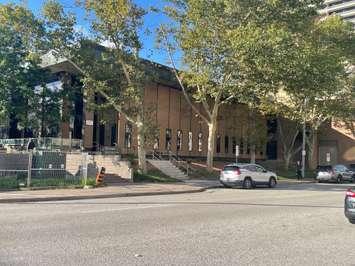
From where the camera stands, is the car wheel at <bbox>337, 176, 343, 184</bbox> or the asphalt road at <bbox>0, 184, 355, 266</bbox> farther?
the car wheel at <bbox>337, 176, 343, 184</bbox>

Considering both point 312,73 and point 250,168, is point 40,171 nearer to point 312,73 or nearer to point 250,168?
point 250,168

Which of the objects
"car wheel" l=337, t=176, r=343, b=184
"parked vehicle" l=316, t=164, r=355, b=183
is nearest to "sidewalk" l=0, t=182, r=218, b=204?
"parked vehicle" l=316, t=164, r=355, b=183

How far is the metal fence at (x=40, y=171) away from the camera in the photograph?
25625 mm

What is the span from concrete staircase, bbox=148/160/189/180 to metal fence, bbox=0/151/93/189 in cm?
809

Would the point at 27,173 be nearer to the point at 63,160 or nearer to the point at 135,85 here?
the point at 63,160

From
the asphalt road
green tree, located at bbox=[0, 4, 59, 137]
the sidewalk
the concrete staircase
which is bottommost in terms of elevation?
the asphalt road

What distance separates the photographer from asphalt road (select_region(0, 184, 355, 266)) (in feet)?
29.2

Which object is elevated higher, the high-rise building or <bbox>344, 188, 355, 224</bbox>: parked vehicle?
the high-rise building

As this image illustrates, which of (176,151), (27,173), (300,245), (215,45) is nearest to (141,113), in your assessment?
(215,45)

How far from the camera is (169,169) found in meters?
40.7

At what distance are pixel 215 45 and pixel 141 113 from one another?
6.54 m

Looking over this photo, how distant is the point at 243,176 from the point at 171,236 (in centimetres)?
2163

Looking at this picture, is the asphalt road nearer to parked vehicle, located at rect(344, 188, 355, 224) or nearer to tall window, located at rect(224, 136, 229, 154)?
parked vehicle, located at rect(344, 188, 355, 224)

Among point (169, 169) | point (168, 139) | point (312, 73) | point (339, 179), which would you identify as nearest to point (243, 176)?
point (169, 169)
